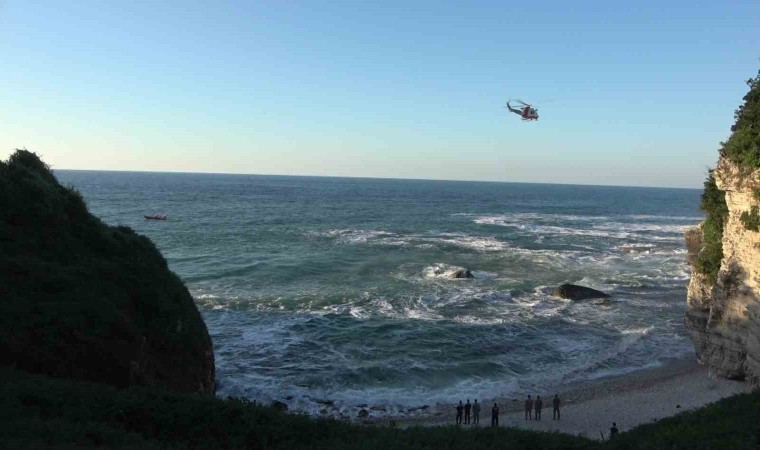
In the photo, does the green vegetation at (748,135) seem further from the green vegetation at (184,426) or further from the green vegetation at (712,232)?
the green vegetation at (184,426)

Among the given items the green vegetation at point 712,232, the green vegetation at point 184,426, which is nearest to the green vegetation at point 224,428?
the green vegetation at point 184,426

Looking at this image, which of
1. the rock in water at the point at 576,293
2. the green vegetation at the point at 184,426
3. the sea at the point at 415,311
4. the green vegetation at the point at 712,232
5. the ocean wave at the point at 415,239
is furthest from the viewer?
the ocean wave at the point at 415,239

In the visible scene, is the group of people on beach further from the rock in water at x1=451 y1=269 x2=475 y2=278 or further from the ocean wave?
the ocean wave

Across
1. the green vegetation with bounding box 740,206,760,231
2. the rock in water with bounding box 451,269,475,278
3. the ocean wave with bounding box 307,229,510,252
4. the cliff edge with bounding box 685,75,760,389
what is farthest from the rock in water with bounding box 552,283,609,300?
the ocean wave with bounding box 307,229,510,252

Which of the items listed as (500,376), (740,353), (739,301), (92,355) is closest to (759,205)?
(739,301)

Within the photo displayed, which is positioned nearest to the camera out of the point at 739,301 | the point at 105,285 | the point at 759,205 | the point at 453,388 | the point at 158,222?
the point at 105,285

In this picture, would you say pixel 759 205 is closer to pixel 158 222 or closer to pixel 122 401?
pixel 122 401
